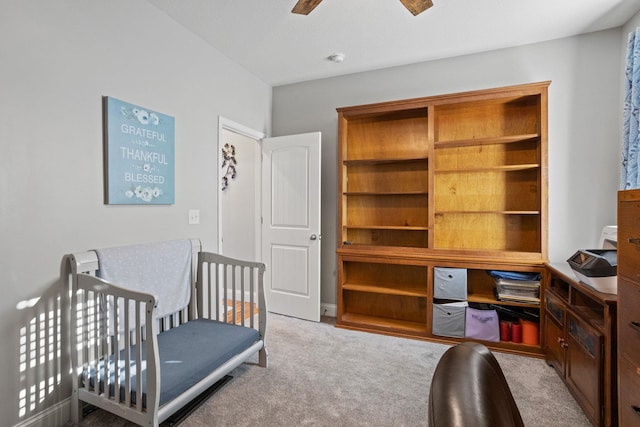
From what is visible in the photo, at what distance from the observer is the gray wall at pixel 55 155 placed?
1.56m

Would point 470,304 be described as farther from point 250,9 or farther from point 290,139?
point 250,9

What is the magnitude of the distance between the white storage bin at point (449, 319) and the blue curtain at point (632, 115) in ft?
4.93

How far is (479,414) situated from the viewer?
48 cm

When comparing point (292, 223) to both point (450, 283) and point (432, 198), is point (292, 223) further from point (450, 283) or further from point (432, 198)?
point (450, 283)

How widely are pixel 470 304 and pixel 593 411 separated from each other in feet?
3.80

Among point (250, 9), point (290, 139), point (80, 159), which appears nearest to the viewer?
point (80, 159)

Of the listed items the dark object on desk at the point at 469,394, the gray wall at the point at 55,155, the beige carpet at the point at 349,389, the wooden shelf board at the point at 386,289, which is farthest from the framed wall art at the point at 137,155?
the dark object on desk at the point at 469,394

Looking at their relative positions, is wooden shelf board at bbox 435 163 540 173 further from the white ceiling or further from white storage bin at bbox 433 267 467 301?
the white ceiling

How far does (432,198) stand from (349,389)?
1.72m

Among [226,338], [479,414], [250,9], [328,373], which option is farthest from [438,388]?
[250,9]

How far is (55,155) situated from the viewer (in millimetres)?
1731

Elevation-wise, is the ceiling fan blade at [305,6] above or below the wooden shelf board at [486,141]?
above

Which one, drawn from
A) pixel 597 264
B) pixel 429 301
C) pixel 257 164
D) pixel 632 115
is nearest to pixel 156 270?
pixel 257 164

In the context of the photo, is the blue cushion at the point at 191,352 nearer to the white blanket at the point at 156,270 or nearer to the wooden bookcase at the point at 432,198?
the white blanket at the point at 156,270
